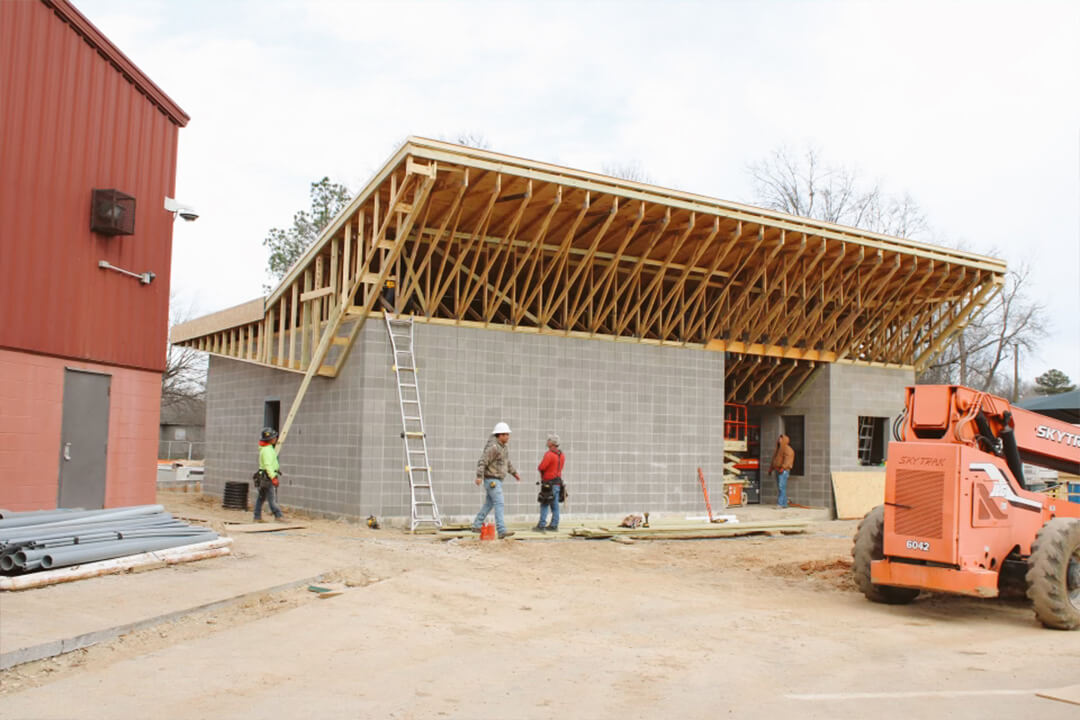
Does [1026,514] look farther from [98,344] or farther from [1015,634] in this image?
[98,344]

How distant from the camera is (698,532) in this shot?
1555cm

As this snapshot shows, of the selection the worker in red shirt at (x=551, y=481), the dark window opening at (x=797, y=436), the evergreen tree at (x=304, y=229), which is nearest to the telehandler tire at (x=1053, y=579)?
the worker in red shirt at (x=551, y=481)

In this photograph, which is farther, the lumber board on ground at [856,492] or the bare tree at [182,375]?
the bare tree at [182,375]

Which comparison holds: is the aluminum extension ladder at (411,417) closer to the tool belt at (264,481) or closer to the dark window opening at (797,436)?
the tool belt at (264,481)

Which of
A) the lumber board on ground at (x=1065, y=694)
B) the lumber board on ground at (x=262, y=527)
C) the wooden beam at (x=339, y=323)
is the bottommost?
the lumber board on ground at (x=1065, y=694)

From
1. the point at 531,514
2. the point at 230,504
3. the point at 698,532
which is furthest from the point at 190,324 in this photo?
the point at 698,532

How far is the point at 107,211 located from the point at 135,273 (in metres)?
1.02

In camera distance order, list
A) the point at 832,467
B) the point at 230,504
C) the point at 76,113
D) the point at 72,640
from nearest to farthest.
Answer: the point at 72,640
the point at 76,113
the point at 230,504
the point at 832,467

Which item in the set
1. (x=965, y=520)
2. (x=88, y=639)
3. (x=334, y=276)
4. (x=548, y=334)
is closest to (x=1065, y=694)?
(x=965, y=520)

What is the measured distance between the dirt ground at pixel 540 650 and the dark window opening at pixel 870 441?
35.6 feet

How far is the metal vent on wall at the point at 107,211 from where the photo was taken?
11320mm

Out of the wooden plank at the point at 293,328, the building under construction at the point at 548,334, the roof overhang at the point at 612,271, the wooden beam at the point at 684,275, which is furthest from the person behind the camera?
the wooden plank at the point at 293,328

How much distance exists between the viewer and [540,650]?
7316mm

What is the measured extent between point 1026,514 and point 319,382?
11.3 meters
